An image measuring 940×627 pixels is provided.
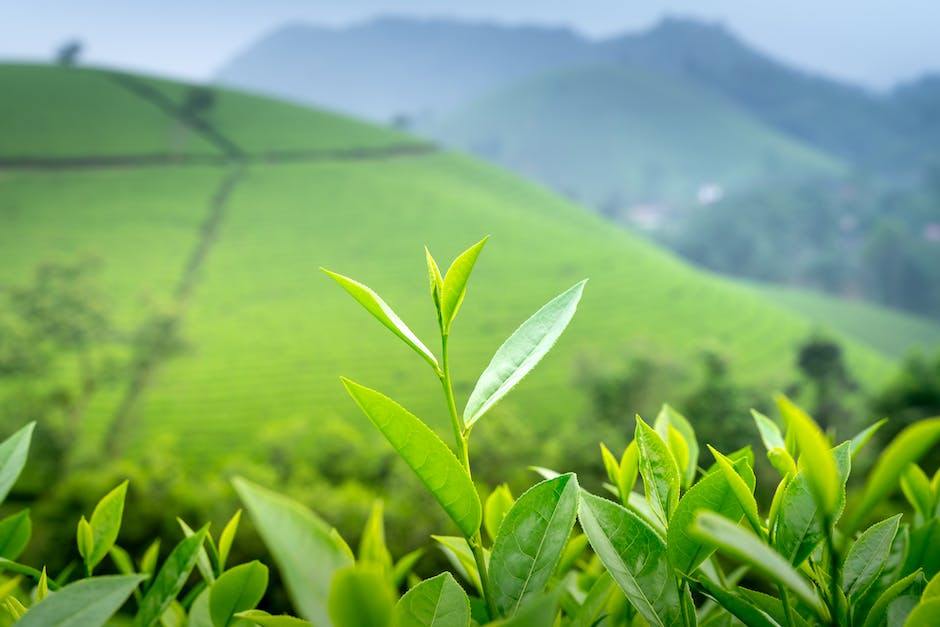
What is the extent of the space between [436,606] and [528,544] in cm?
7

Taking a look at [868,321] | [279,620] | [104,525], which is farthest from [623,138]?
[279,620]

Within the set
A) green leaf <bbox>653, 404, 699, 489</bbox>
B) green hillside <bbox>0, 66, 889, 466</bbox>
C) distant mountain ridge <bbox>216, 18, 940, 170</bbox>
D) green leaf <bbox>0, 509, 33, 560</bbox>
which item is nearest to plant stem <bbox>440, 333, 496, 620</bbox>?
green leaf <bbox>653, 404, 699, 489</bbox>

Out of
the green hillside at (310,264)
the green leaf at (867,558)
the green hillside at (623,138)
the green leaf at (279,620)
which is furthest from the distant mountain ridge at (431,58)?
the green leaf at (279,620)

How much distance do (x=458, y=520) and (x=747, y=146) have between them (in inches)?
3255

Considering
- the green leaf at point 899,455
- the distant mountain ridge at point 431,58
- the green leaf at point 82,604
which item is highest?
the green leaf at point 899,455

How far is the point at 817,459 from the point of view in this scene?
252 millimetres

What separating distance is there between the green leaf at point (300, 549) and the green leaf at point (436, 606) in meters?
0.06

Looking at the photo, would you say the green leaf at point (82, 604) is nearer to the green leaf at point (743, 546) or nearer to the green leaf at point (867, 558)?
the green leaf at point (743, 546)

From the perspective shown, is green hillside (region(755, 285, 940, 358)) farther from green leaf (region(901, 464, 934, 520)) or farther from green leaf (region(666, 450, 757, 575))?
green leaf (region(666, 450, 757, 575))

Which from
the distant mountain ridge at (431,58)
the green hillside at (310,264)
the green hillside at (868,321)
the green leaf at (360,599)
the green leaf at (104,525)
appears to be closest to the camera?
the green leaf at (360,599)

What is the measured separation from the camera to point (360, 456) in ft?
62.7

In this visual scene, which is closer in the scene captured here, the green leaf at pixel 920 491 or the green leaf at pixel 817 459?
the green leaf at pixel 817 459

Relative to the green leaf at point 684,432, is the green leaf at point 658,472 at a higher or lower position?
higher

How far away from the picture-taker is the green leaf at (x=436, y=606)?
303 millimetres
